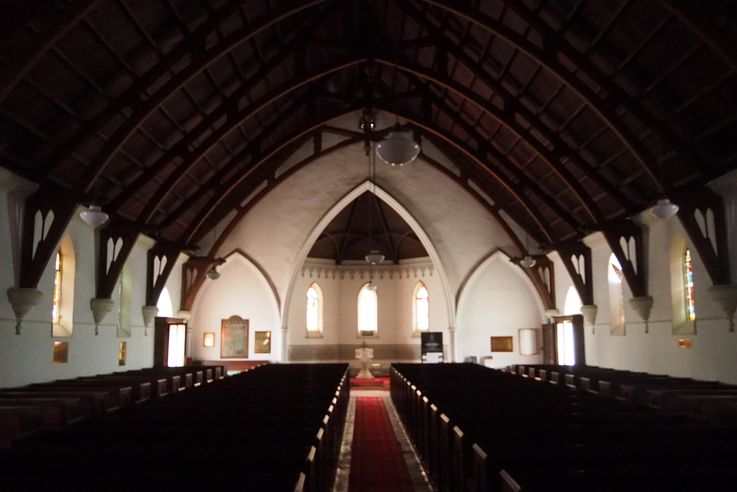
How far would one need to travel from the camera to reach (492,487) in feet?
12.3

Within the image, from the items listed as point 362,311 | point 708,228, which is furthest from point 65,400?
point 362,311

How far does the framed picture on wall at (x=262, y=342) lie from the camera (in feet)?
77.1

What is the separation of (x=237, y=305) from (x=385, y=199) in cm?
695

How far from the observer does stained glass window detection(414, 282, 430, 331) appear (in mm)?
27531

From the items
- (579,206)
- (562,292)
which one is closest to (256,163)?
(579,206)

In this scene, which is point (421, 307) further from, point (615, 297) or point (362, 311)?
point (615, 297)

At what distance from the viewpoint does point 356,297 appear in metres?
28.4

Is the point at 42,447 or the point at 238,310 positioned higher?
the point at 238,310

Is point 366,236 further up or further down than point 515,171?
further down

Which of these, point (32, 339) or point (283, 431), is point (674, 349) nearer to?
point (283, 431)

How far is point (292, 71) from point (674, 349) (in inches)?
483

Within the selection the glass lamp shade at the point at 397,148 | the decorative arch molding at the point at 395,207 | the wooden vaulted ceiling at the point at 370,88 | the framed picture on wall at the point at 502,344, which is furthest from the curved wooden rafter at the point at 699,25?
the framed picture on wall at the point at 502,344

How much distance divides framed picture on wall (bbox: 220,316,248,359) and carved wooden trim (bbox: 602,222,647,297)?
14.0 meters

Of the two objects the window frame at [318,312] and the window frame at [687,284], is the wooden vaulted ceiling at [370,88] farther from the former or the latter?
the window frame at [318,312]
